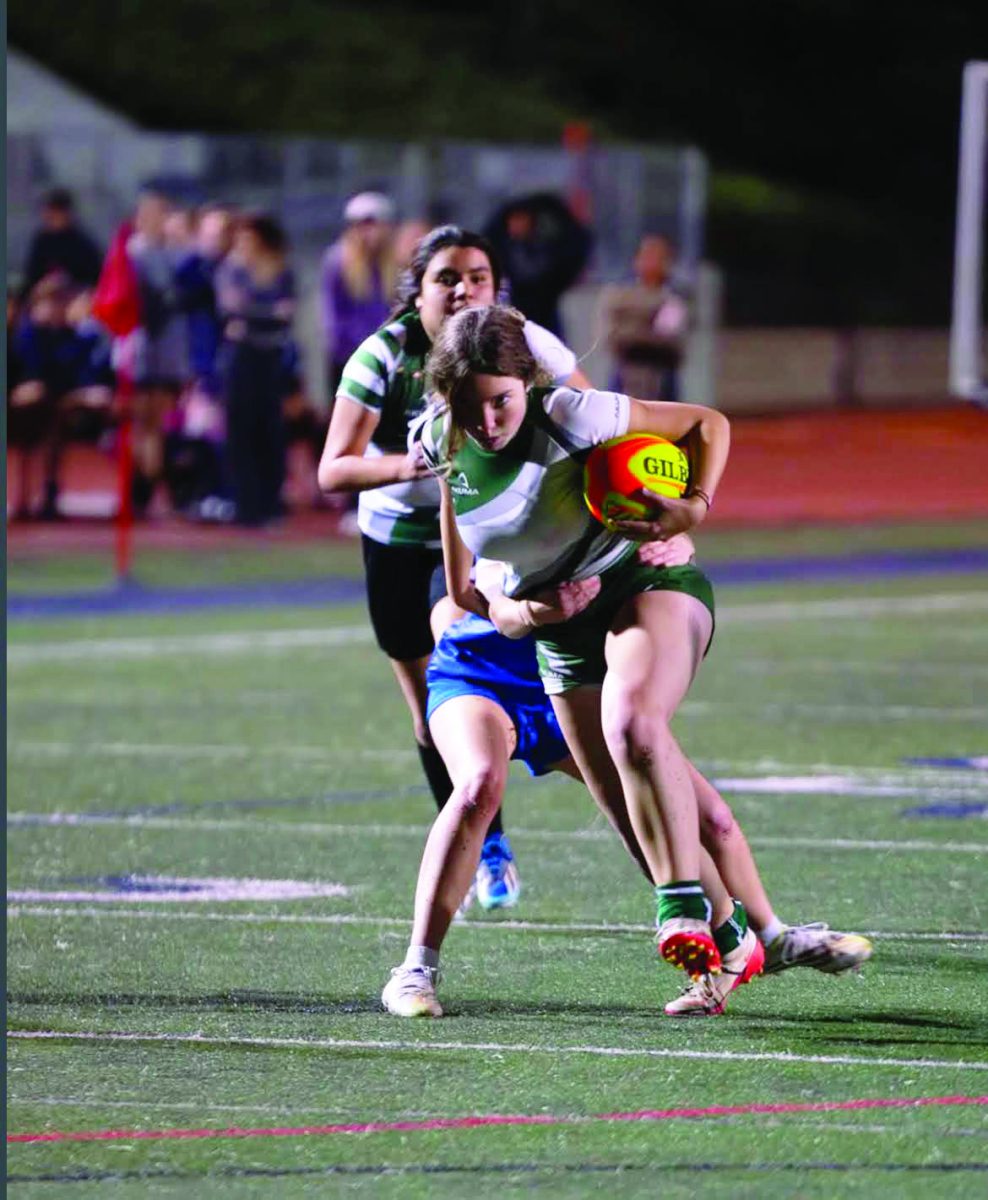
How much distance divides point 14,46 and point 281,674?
28.8 meters

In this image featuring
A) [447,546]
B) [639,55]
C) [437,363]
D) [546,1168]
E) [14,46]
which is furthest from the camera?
[639,55]

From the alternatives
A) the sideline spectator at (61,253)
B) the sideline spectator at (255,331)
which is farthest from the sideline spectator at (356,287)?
the sideline spectator at (61,253)

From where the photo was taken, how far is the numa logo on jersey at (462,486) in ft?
23.6

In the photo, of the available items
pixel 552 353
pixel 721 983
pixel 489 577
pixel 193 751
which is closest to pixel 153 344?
pixel 193 751

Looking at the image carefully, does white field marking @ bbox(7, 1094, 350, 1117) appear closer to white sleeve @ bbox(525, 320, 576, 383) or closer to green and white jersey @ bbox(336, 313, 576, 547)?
white sleeve @ bbox(525, 320, 576, 383)

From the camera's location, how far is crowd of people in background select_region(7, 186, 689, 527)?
22391 mm

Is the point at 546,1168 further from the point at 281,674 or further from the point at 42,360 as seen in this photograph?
the point at 42,360

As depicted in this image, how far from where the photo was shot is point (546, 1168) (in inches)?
227

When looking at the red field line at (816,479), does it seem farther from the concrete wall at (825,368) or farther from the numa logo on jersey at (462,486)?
the numa logo on jersey at (462,486)

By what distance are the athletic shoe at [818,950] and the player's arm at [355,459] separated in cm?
190

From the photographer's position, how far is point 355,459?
8.83 m

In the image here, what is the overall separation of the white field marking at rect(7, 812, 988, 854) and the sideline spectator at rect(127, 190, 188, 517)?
12.1 meters

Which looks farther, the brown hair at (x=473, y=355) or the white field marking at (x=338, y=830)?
the white field marking at (x=338, y=830)

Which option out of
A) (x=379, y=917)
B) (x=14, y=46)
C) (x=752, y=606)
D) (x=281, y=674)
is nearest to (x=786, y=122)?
(x=14, y=46)
